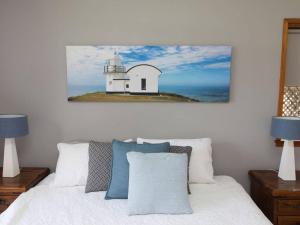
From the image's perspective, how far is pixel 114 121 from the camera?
2613mm

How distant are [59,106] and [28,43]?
673mm

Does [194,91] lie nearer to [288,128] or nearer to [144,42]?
[144,42]

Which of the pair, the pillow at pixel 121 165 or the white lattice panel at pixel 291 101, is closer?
the pillow at pixel 121 165

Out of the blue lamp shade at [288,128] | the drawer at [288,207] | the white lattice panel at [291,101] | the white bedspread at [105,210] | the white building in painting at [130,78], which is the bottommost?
the drawer at [288,207]

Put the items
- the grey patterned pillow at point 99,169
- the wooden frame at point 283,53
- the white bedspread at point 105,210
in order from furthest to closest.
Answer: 1. the wooden frame at point 283,53
2. the grey patterned pillow at point 99,169
3. the white bedspread at point 105,210

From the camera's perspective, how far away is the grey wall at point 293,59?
8.50ft

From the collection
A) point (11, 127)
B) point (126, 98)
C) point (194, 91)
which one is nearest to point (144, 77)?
point (126, 98)

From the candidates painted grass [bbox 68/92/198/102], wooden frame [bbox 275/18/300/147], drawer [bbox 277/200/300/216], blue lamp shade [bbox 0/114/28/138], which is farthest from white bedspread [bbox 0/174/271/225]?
wooden frame [bbox 275/18/300/147]

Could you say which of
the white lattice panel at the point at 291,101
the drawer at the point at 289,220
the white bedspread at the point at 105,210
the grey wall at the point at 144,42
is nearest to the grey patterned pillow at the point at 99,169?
the white bedspread at the point at 105,210

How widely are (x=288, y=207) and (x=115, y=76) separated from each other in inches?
74.2

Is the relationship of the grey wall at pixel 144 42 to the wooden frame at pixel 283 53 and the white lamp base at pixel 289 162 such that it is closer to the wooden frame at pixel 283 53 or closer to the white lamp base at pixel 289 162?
the wooden frame at pixel 283 53

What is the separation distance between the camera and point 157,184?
177cm

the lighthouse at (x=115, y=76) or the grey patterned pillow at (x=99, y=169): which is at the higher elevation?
the lighthouse at (x=115, y=76)

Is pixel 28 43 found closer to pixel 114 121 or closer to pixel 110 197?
pixel 114 121
